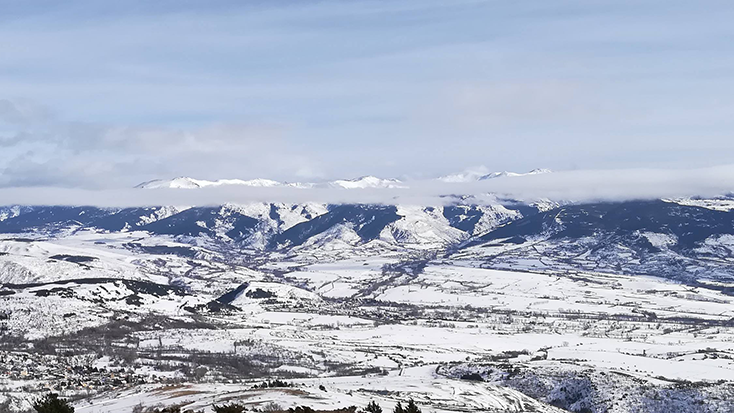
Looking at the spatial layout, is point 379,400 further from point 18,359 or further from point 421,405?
point 18,359

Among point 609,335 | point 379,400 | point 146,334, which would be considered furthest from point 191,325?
point 379,400

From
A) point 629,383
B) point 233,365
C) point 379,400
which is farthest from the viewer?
point 233,365

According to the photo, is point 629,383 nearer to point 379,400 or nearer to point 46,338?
point 379,400

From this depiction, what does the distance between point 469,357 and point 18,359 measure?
91.3 m

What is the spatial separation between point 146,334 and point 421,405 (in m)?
113

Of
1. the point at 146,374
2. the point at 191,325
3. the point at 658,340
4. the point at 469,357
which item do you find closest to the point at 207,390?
the point at 146,374

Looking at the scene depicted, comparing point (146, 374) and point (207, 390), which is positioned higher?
point (207, 390)

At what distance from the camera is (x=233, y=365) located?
14662 centimetres

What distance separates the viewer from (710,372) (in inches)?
5207

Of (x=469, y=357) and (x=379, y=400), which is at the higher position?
(x=379, y=400)

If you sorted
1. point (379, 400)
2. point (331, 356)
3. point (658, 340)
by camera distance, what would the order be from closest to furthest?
point (379, 400) → point (331, 356) → point (658, 340)

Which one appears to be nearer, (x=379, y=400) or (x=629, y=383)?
(x=379, y=400)

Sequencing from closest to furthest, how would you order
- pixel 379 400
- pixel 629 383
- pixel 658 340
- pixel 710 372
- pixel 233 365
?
pixel 379 400 < pixel 629 383 < pixel 710 372 < pixel 233 365 < pixel 658 340

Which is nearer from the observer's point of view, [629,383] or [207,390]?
[207,390]
